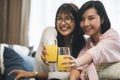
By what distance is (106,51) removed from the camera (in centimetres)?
140

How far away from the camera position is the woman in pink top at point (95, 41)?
4.39 ft

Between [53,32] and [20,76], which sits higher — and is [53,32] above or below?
above

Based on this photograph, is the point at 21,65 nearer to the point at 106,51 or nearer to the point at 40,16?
the point at 106,51

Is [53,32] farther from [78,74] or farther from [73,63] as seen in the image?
[73,63]

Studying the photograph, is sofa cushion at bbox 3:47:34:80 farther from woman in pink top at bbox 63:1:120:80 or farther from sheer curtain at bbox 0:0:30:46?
sheer curtain at bbox 0:0:30:46

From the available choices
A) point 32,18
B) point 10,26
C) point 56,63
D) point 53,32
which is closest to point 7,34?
point 10,26

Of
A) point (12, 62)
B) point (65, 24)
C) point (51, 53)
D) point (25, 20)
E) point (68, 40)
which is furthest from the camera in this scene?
point (25, 20)

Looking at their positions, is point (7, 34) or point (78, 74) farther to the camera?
point (7, 34)

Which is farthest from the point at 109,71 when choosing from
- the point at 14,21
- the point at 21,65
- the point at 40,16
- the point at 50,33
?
the point at 14,21

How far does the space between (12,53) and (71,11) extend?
34.1 inches

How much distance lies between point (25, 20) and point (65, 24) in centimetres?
180

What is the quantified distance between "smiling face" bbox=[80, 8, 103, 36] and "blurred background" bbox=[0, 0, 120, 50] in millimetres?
1765

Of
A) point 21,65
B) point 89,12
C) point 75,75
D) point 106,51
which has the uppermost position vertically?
point 89,12

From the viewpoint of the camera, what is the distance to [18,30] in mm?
3340
